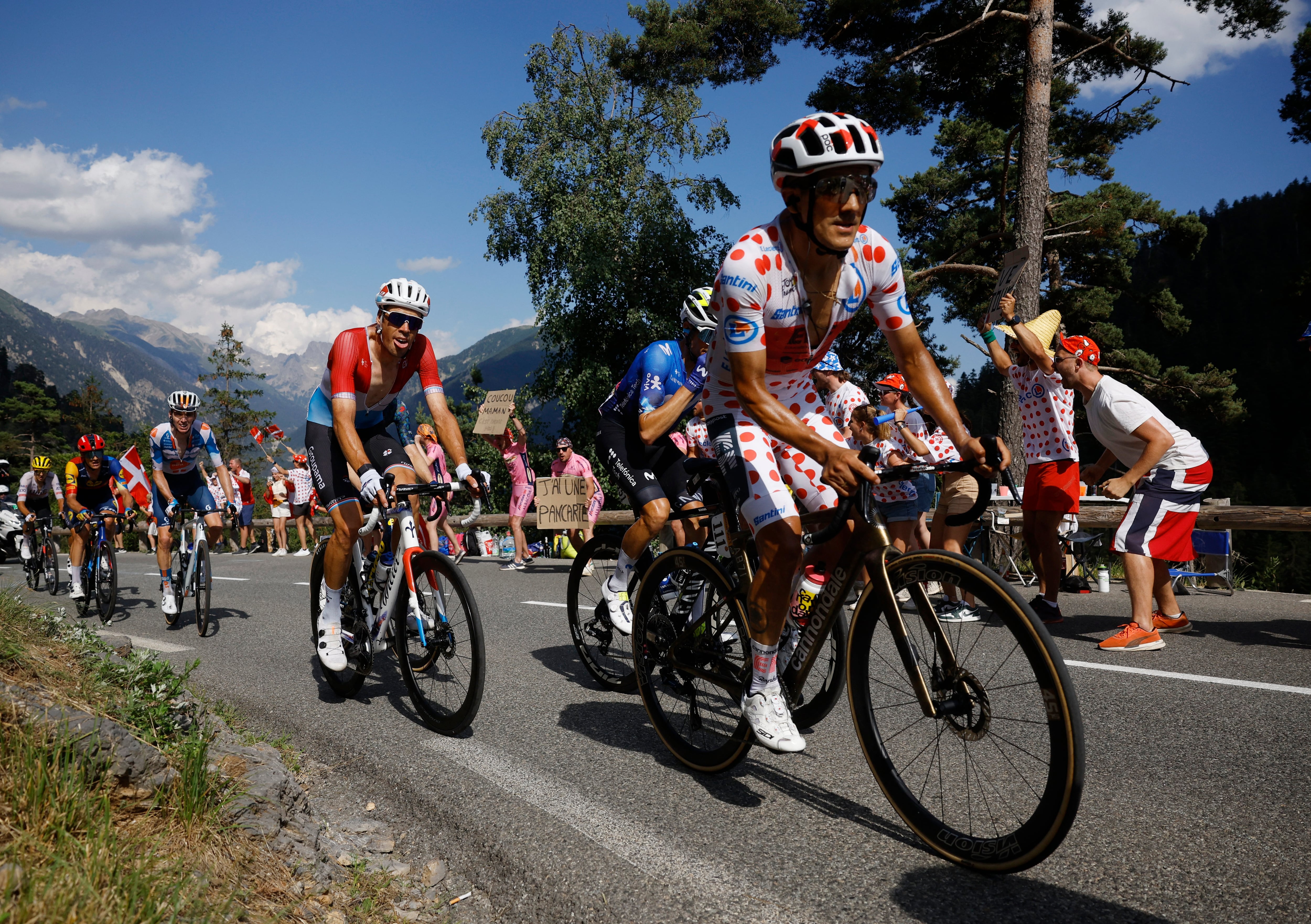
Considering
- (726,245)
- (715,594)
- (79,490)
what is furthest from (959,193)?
(715,594)

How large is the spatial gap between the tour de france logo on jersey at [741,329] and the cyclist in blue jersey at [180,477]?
6.69 metres

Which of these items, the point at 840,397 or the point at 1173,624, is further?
the point at 840,397

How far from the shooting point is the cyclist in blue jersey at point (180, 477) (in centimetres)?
834

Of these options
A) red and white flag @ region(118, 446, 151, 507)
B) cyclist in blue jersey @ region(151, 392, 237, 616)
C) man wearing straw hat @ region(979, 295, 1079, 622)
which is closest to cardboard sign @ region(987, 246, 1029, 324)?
man wearing straw hat @ region(979, 295, 1079, 622)

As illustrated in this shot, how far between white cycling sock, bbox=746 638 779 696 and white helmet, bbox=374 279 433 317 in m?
2.92

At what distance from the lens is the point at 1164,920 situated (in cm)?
221

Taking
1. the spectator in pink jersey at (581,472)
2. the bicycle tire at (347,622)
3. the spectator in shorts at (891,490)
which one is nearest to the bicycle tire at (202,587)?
the bicycle tire at (347,622)

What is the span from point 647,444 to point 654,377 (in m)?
0.79

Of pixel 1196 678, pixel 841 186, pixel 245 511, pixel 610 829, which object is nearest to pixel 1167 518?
pixel 1196 678

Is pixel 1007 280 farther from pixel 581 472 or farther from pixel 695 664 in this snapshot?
pixel 581 472

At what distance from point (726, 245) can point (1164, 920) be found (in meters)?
30.0

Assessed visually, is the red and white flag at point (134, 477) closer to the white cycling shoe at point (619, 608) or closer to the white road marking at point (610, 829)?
the white cycling shoe at point (619, 608)

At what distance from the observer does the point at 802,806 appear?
311 centimetres

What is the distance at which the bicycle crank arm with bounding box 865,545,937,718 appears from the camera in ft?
8.69
